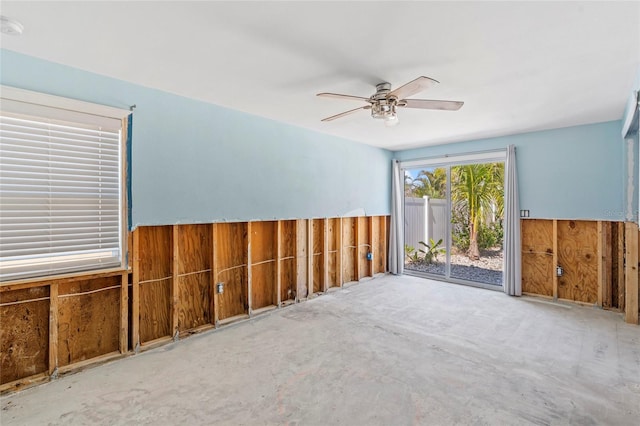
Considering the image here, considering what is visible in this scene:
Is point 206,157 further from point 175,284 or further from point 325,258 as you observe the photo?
point 325,258

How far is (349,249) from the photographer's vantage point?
222 inches

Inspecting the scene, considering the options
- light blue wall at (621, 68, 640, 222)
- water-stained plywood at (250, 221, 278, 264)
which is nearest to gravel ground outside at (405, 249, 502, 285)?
light blue wall at (621, 68, 640, 222)

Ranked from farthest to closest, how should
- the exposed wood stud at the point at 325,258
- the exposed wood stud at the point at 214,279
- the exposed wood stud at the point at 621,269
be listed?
1. the exposed wood stud at the point at 325,258
2. the exposed wood stud at the point at 621,269
3. the exposed wood stud at the point at 214,279

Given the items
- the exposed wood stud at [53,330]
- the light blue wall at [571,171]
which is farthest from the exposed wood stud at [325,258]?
the exposed wood stud at [53,330]

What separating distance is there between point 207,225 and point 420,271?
439 centimetres

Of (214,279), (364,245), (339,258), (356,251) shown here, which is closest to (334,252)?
(339,258)

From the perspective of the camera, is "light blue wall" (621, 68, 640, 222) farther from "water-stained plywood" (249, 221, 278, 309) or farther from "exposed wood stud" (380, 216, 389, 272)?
"water-stained plywood" (249, 221, 278, 309)

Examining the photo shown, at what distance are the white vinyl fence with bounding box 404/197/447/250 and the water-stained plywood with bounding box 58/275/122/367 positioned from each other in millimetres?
5184

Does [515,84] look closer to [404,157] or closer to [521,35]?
[521,35]

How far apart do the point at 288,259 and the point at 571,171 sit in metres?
4.37

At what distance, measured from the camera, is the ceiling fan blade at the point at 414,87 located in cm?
213

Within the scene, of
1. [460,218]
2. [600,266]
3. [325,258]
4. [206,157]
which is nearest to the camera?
[206,157]

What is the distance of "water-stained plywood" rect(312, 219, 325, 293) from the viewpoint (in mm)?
5004

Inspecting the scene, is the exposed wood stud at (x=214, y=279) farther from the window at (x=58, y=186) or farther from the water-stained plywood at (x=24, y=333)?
the water-stained plywood at (x=24, y=333)
